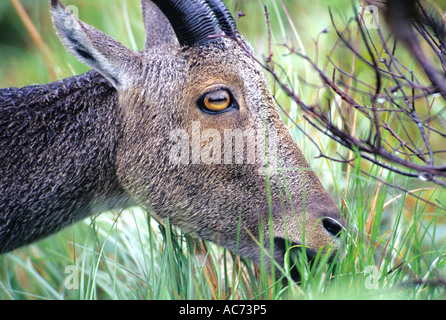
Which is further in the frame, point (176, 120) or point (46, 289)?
point (46, 289)

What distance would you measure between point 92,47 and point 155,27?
3.71 ft

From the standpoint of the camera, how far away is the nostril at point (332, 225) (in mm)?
3229

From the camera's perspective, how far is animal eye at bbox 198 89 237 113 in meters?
3.41

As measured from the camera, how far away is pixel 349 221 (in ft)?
11.9

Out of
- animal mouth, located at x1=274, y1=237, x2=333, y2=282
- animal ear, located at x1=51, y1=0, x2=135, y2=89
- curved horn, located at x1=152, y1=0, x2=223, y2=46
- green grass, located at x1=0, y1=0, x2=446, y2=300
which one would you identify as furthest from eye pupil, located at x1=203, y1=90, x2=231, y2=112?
animal mouth, located at x1=274, y1=237, x2=333, y2=282

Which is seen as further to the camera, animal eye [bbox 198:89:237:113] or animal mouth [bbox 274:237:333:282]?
animal eye [bbox 198:89:237:113]

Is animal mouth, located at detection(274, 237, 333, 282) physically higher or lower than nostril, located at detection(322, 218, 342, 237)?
lower

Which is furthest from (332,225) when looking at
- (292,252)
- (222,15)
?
(222,15)

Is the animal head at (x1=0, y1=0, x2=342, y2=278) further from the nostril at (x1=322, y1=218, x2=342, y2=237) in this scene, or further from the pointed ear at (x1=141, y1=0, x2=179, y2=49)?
the pointed ear at (x1=141, y1=0, x2=179, y2=49)

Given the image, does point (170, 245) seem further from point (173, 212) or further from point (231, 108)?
point (231, 108)

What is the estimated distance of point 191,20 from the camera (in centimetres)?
347
